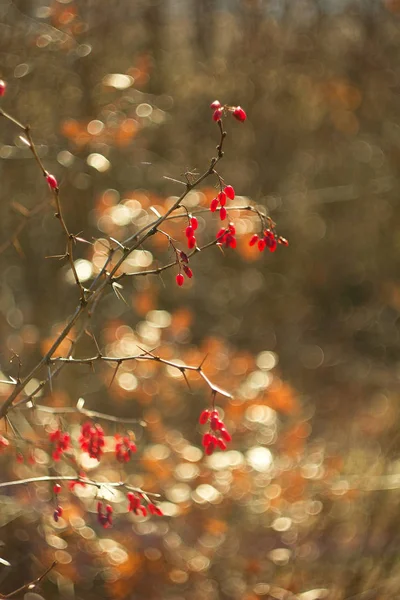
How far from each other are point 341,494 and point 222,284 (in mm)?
3545

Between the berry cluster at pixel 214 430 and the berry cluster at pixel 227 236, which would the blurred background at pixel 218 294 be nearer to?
the berry cluster at pixel 227 236

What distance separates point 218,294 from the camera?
6992mm

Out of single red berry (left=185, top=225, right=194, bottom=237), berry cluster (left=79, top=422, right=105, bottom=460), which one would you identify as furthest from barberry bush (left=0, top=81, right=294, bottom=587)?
single red berry (left=185, top=225, right=194, bottom=237)

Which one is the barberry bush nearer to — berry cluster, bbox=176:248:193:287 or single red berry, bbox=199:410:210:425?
single red berry, bbox=199:410:210:425

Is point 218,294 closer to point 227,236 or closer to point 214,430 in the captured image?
point 214,430

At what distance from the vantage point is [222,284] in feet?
23.2

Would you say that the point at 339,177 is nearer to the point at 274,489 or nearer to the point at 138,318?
the point at 138,318

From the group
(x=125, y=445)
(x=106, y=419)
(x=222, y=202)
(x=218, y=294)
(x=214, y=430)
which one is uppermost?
(x=222, y=202)

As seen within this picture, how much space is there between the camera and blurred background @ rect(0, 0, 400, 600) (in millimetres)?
3572

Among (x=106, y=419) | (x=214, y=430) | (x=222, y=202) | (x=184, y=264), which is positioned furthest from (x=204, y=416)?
(x=106, y=419)

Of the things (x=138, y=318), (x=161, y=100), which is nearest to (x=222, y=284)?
(x=138, y=318)

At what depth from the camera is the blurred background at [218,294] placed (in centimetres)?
357

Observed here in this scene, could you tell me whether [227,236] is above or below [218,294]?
above

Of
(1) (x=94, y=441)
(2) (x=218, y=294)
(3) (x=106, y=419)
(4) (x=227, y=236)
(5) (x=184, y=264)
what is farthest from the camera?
(2) (x=218, y=294)
